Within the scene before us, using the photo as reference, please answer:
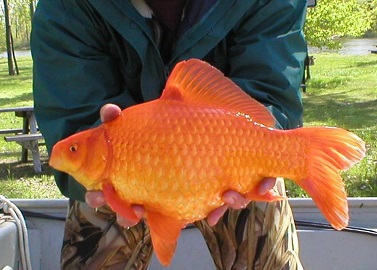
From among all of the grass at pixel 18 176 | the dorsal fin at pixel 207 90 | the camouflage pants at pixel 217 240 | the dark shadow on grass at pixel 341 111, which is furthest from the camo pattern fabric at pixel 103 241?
the dark shadow on grass at pixel 341 111

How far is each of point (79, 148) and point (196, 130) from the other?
10.9 inches

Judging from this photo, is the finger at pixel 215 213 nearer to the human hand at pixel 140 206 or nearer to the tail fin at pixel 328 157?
the human hand at pixel 140 206

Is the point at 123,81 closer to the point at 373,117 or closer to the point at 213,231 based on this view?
the point at 213,231

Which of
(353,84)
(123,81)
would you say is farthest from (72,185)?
(353,84)

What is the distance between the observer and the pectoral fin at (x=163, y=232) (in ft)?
4.97

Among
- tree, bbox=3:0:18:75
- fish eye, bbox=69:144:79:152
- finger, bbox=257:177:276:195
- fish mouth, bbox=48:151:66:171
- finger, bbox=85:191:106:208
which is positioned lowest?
tree, bbox=3:0:18:75

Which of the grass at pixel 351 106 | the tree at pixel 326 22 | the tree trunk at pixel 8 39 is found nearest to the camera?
the grass at pixel 351 106

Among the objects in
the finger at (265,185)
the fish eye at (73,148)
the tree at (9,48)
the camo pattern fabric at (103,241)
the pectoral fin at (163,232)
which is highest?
the fish eye at (73,148)

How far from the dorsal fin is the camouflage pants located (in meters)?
0.35

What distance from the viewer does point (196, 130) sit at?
4.75 feet

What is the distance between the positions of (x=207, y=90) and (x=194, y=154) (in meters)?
0.19

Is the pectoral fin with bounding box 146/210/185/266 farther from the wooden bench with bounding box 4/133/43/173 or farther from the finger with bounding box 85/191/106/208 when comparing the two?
the wooden bench with bounding box 4/133/43/173

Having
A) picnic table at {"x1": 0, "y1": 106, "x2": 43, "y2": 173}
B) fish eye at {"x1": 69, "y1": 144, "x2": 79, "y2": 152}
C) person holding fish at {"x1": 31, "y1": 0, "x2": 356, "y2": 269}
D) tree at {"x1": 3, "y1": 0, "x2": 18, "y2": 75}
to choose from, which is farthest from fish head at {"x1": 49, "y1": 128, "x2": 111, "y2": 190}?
tree at {"x1": 3, "y1": 0, "x2": 18, "y2": 75}

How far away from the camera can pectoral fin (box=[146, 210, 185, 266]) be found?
59.6 inches
